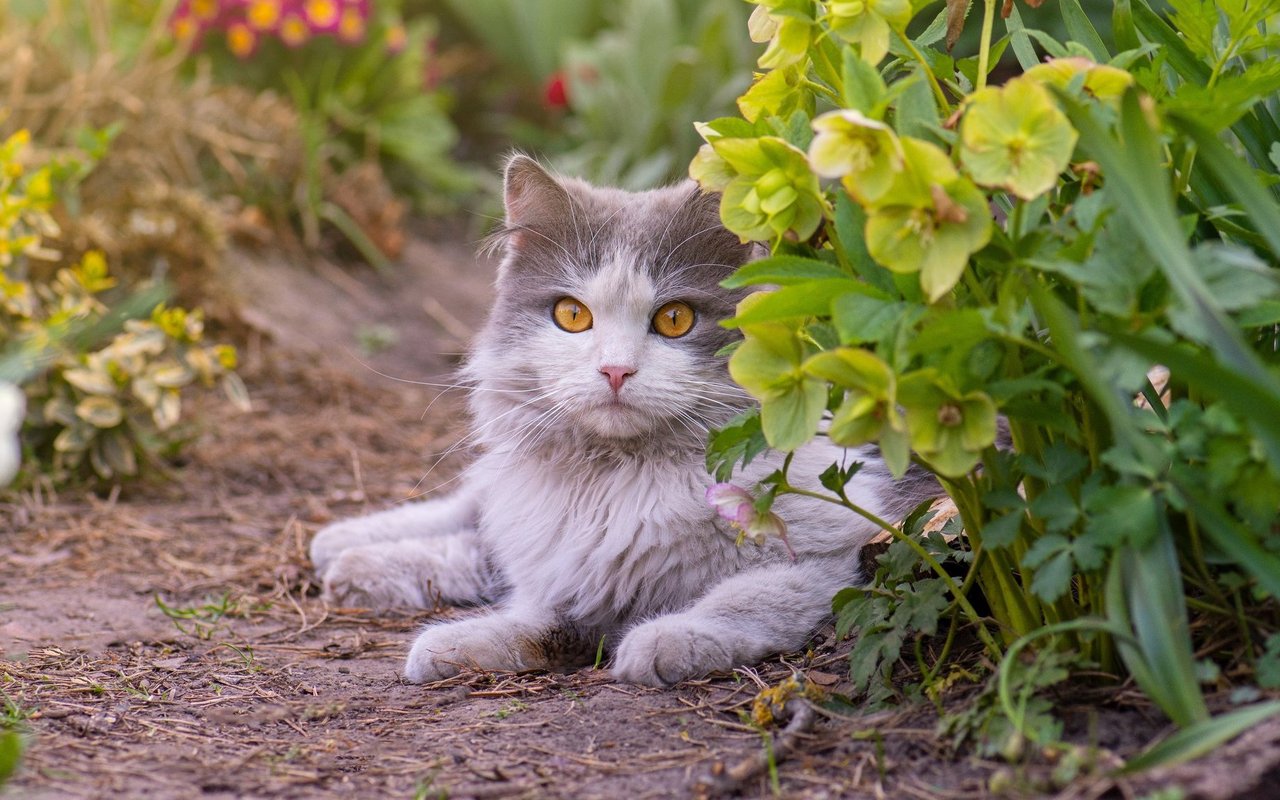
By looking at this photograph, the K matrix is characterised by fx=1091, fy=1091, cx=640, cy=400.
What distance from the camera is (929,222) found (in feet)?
4.26

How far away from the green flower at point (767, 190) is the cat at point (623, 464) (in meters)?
0.58

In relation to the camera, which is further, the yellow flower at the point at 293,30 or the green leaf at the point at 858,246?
the yellow flower at the point at 293,30

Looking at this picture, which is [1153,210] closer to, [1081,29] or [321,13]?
[1081,29]

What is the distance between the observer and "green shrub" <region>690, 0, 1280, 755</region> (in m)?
1.23

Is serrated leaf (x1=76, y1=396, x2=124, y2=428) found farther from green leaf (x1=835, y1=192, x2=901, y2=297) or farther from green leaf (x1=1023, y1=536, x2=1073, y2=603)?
green leaf (x1=1023, y1=536, x2=1073, y2=603)

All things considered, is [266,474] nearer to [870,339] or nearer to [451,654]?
[451,654]

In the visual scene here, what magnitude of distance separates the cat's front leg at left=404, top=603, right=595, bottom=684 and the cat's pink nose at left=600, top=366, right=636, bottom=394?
551 millimetres

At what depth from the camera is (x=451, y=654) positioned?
2.12m

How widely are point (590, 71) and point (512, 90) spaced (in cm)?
188

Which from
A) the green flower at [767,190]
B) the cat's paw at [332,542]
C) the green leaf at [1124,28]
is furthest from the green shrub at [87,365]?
the green leaf at [1124,28]

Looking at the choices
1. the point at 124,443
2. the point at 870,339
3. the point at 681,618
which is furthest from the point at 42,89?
the point at 870,339

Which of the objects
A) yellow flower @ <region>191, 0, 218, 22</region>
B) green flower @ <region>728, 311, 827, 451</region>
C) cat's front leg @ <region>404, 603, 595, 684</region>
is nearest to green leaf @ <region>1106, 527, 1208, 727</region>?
green flower @ <region>728, 311, 827, 451</region>

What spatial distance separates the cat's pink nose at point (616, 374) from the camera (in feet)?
6.82

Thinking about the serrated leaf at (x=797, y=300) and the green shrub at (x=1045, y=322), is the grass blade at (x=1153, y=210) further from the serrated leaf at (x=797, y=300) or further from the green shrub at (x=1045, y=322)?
the serrated leaf at (x=797, y=300)
